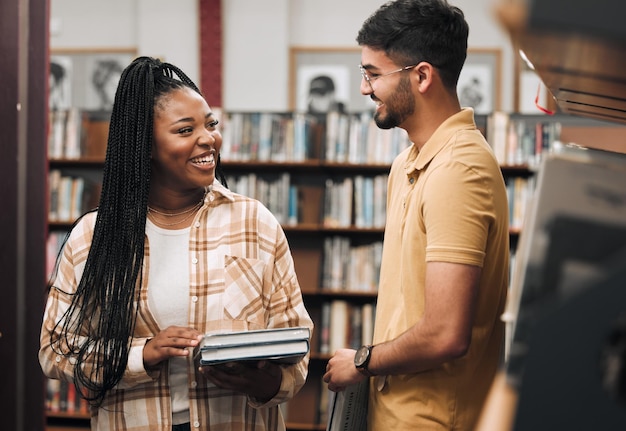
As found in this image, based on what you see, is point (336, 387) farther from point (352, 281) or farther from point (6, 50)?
point (352, 281)

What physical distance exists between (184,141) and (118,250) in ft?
0.88

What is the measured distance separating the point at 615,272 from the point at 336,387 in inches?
41.6

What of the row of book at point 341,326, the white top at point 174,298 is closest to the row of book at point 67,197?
the row of book at point 341,326

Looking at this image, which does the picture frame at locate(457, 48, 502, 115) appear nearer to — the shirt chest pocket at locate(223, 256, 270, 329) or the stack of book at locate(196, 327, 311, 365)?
the shirt chest pocket at locate(223, 256, 270, 329)

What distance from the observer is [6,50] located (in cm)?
218

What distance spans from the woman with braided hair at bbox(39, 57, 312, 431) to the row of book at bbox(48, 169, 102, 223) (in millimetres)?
3247

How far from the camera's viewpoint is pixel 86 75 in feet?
20.2

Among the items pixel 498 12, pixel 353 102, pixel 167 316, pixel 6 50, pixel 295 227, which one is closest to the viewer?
pixel 498 12

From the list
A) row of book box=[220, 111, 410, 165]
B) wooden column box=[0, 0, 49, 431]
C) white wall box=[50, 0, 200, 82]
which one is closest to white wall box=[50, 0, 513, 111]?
white wall box=[50, 0, 200, 82]

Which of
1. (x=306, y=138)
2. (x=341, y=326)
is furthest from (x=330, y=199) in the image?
(x=341, y=326)

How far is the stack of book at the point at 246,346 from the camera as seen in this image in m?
1.30

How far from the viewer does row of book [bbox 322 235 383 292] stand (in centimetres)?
452

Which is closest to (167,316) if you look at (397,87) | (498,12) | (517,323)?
(397,87)

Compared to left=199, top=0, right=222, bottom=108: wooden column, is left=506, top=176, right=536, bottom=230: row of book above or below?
below
